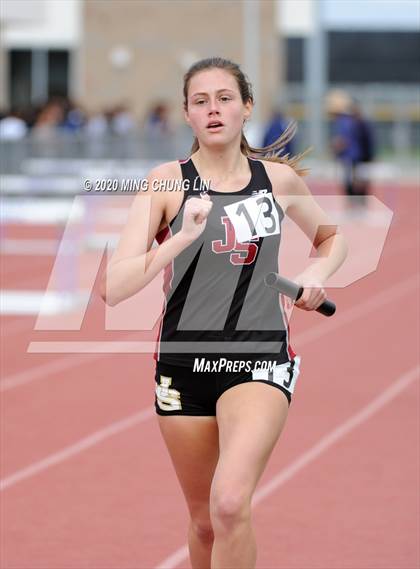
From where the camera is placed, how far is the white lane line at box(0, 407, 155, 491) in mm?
7477

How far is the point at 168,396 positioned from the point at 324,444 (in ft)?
12.4

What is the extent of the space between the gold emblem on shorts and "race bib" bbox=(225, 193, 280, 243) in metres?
0.52

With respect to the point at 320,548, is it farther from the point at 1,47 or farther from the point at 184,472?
the point at 1,47

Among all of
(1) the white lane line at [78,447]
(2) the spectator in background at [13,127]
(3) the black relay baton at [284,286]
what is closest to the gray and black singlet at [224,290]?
(3) the black relay baton at [284,286]

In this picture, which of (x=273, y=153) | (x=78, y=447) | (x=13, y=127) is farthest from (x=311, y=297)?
(x=13, y=127)

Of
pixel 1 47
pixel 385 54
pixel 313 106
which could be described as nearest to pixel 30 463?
pixel 313 106

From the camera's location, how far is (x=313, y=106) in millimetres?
37031

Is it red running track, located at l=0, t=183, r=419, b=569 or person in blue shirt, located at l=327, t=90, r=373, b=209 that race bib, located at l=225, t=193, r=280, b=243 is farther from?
person in blue shirt, located at l=327, t=90, r=373, b=209

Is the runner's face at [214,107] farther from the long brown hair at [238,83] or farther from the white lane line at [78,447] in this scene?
the white lane line at [78,447]

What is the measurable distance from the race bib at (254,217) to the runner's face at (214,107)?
0.21 m

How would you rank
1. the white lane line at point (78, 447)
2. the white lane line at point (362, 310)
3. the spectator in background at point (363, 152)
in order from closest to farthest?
the white lane line at point (78, 447) < the white lane line at point (362, 310) < the spectator in background at point (363, 152)

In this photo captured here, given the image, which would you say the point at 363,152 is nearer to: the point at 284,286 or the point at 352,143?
the point at 352,143

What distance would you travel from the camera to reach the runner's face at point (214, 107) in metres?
4.55

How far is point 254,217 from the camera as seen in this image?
4.52 meters
